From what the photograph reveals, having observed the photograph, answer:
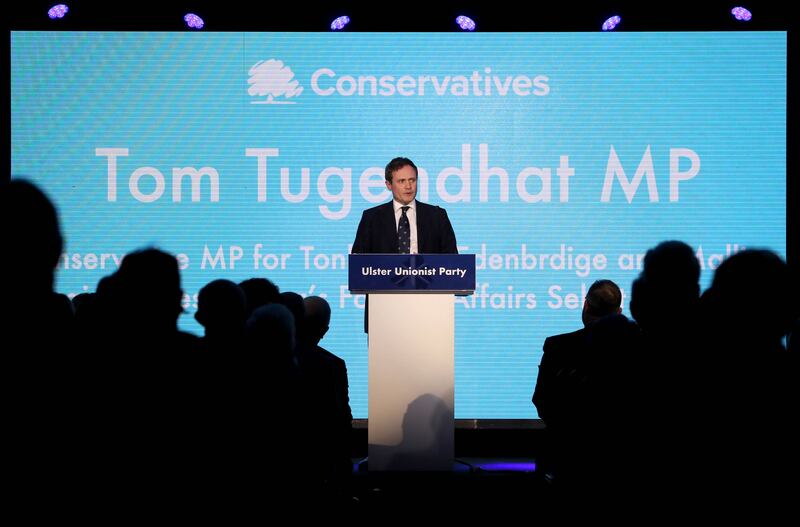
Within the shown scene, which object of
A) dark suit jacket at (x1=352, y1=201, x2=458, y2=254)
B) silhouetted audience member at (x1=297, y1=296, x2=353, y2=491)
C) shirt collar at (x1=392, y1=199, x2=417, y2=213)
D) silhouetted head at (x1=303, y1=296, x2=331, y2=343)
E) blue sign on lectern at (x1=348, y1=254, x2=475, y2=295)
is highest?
shirt collar at (x1=392, y1=199, x2=417, y2=213)

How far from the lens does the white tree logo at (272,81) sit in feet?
19.0

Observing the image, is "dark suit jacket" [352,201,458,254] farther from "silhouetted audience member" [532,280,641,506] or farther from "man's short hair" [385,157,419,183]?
"silhouetted audience member" [532,280,641,506]

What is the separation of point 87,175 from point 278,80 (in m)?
1.49

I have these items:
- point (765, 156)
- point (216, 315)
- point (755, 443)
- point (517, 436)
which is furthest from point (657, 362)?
point (765, 156)

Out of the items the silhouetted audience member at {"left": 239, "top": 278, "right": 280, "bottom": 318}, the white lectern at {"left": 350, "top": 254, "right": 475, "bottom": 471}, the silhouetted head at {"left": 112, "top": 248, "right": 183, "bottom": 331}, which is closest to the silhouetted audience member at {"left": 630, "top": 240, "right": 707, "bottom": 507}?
the silhouetted head at {"left": 112, "top": 248, "right": 183, "bottom": 331}

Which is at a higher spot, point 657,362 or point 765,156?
point 765,156

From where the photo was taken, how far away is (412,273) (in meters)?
3.96

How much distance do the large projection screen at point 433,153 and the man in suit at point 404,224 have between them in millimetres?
819

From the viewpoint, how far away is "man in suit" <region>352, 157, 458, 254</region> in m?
4.80

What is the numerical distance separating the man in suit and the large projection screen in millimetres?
819

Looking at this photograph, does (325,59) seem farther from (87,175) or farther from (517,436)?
(517,436)

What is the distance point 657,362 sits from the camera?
1632 millimetres

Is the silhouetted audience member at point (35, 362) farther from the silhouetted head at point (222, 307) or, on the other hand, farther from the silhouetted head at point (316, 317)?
the silhouetted head at point (316, 317)

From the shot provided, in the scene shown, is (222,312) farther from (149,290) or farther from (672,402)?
(672,402)
